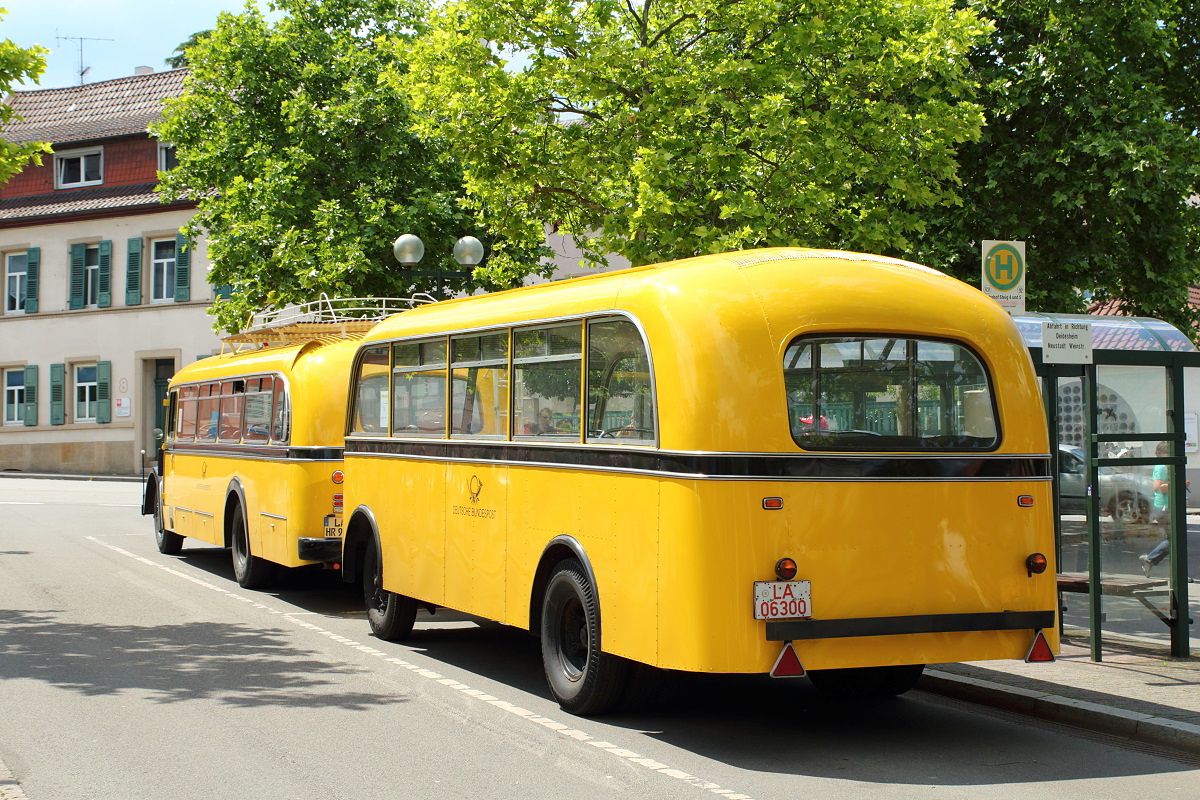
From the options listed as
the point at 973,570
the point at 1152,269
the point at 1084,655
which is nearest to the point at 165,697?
the point at 973,570

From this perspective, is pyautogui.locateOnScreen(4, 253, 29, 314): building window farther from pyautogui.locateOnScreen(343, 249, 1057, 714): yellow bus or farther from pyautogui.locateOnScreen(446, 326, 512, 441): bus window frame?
pyautogui.locateOnScreen(343, 249, 1057, 714): yellow bus

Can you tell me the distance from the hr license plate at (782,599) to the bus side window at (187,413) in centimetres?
1242

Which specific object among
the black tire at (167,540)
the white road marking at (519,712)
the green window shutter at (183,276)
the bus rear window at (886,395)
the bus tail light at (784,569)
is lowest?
the white road marking at (519,712)

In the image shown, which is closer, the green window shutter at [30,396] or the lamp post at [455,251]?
the lamp post at [455,251]

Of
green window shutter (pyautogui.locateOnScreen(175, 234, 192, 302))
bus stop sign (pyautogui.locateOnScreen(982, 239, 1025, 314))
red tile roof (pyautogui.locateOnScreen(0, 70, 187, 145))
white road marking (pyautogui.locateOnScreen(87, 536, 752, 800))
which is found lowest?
white road marking (pyautogui.locateOnScreen(87, 536, 752, 800))

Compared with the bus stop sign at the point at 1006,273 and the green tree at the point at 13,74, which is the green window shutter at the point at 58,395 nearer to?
the green tree at the point at 13,74

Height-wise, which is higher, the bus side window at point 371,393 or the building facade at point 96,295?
the building facade at point 96,295

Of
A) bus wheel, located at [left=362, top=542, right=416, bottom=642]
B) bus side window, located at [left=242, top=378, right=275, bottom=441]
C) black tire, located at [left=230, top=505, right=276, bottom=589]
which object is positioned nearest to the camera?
bus wheel, located at [left=362, top=542, right=416, bottom=642]

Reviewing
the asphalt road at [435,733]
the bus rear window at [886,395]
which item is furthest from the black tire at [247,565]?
the bus rear window at [886,395]

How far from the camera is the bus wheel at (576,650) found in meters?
8.34

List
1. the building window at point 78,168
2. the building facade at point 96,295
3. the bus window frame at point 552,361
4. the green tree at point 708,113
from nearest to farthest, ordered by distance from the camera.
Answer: the bus window frame at point 552,361 → the green tree at point 708,113 → the building facade at point 96,295 → the building window at point 78,168

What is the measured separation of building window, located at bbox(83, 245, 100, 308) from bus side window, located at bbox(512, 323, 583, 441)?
1654 inches

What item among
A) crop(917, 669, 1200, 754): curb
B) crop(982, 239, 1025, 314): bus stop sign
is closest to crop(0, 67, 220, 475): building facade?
crop(982, 239, 1025, 314): bus stop sign

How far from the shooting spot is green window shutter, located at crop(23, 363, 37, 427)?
48875 mm
